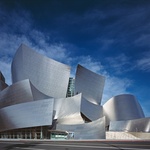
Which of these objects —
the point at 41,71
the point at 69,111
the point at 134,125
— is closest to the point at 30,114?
the point at 69,111

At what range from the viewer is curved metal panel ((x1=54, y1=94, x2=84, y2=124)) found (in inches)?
1479

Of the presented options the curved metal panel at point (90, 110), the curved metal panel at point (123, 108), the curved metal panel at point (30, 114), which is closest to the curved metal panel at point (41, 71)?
the curved metal panel at point (90, 110)

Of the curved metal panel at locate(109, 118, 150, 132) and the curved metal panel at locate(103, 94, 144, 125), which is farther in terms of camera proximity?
the curved metal panel at locate(103, 94, 144, 125)

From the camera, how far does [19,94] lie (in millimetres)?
36438

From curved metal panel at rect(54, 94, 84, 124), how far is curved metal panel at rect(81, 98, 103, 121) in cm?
165

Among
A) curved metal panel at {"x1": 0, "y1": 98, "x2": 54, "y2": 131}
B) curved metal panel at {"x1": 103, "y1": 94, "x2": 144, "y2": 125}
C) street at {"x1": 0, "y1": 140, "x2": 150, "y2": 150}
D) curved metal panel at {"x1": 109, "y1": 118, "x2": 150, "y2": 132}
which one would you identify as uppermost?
curved metal panel at {"x1": 103, "y1": 94, "x2": 144, "y2": 125}

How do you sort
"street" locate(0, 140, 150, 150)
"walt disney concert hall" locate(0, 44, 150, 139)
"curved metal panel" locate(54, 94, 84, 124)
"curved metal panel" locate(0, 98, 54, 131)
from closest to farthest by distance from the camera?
"street" locate(0, 140, 150, 150) < "curved metal panel" locate(0, 98, 54, 131) < "walt disney concert hall" locate(0, 44, 150, 139) < "curved metal panel" locate(54, 94, 84, 124)

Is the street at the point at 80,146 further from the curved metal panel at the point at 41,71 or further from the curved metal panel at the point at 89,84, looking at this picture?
the curved metal panel at the point at 89,84

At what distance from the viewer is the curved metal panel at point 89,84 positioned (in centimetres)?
5059

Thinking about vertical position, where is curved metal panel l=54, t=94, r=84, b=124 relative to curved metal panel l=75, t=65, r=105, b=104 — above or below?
below

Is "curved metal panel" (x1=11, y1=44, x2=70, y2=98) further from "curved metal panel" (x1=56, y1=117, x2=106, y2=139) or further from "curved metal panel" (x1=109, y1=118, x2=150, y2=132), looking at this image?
"curved metal panel" (x1=56, y1=117, x2=106, y2=139)

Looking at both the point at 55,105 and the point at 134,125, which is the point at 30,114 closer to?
the point at 55,105

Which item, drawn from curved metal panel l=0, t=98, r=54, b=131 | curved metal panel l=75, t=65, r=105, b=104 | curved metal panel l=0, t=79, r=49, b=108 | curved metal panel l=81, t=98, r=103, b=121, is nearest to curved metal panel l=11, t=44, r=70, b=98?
curved metal panel l=75, t=65, r=105, b=104

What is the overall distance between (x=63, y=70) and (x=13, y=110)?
63.2 feet
